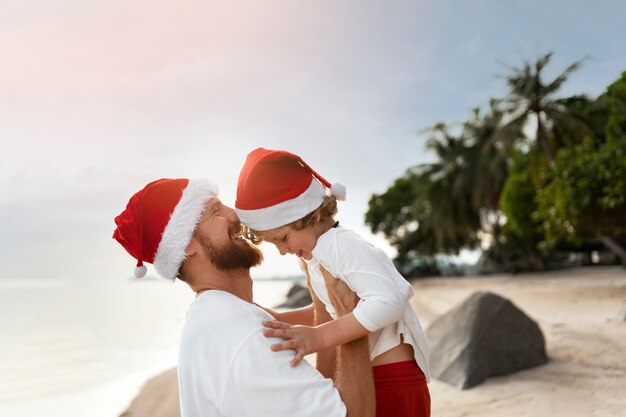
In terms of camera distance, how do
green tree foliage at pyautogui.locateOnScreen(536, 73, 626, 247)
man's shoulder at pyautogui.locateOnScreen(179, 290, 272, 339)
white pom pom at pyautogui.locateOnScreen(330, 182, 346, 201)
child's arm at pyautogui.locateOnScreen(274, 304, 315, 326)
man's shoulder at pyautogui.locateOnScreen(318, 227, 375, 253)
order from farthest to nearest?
green tree foliage at pyautogui.locateOnScreen(536, 73, 626, 247) → child's arm at pyautogui.locateOnScreen(274, 304, 315, 326) → white pom pom at pyautogui.locateOnScreen(330, 182, 346, 201) → man's shoulder at pyautogui.locateOnScreen(318, 227, 375, 253) → man's shoulder at pyautogui.locateOnScreen(179, 290, 272, 339)

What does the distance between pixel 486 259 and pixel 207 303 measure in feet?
135

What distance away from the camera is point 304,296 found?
23984 mm

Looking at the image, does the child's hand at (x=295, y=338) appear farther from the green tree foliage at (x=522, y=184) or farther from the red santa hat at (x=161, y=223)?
the green tree foliage at (x=522, y=184)

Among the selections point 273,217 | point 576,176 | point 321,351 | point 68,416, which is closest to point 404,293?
point 321,351

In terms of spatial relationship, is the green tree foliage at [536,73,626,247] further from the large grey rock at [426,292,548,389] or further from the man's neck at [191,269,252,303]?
the man's neck at [191,269,252,303]

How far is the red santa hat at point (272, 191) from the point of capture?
2.19m

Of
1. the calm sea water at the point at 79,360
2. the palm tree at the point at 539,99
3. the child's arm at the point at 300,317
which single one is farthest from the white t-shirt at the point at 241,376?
the palm tree at the point at 539,99

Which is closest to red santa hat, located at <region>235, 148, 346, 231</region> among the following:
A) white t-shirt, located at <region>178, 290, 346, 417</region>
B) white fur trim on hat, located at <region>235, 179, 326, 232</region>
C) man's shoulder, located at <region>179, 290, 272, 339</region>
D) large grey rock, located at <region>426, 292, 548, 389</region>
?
white fur trim on hat, located at <region>235, 179, 326, 232</region>

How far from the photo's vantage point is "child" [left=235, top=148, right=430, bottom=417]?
198 cm

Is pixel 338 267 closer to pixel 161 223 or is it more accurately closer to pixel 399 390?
pixel 399 390

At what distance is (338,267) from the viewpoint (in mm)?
2082

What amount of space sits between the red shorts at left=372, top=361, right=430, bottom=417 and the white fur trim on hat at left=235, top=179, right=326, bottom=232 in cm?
65

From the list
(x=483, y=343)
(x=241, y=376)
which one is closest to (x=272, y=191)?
(x=241, y=376)

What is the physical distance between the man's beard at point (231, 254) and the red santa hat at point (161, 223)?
0.28ft
